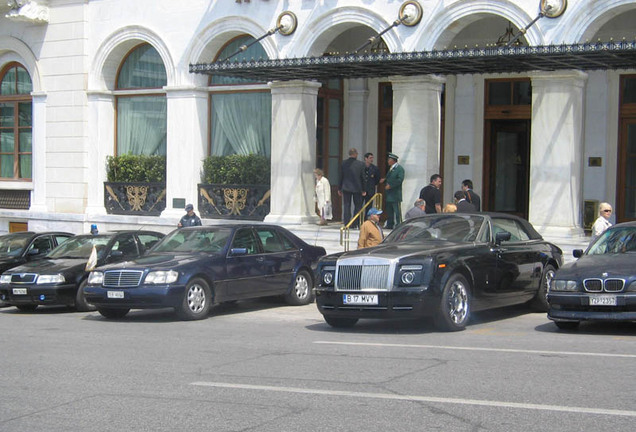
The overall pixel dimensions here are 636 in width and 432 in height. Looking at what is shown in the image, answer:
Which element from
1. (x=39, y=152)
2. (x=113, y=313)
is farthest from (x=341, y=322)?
(x=39, y=152)

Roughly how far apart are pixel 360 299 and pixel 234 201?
12.1m

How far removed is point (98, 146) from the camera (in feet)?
88.8

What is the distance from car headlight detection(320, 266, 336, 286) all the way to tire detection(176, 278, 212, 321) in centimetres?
238

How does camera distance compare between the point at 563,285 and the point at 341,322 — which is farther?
the point at 341,322

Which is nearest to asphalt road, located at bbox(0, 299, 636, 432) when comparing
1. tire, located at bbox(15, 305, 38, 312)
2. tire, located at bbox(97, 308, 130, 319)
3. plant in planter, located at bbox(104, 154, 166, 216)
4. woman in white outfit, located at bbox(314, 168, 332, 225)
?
tire, located at bbox(97, 308, 130, 319)

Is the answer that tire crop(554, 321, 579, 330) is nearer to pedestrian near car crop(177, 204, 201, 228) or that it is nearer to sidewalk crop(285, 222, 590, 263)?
sidewalk crop(285, 222, 590, 263)

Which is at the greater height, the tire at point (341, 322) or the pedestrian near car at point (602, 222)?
the pedestrian near car at point (602, 222)

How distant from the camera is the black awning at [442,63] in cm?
1753

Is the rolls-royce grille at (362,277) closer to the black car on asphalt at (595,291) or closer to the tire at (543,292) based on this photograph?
the black car on asphalt at (595,291)

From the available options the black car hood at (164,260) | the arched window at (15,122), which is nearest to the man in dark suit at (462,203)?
the black car hood at (164,260)

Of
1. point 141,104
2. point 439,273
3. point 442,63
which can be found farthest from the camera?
point 141,104

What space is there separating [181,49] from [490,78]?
767cm

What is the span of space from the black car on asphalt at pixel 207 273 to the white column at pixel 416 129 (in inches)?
186

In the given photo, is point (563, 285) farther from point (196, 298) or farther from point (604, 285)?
point (196, 298)
